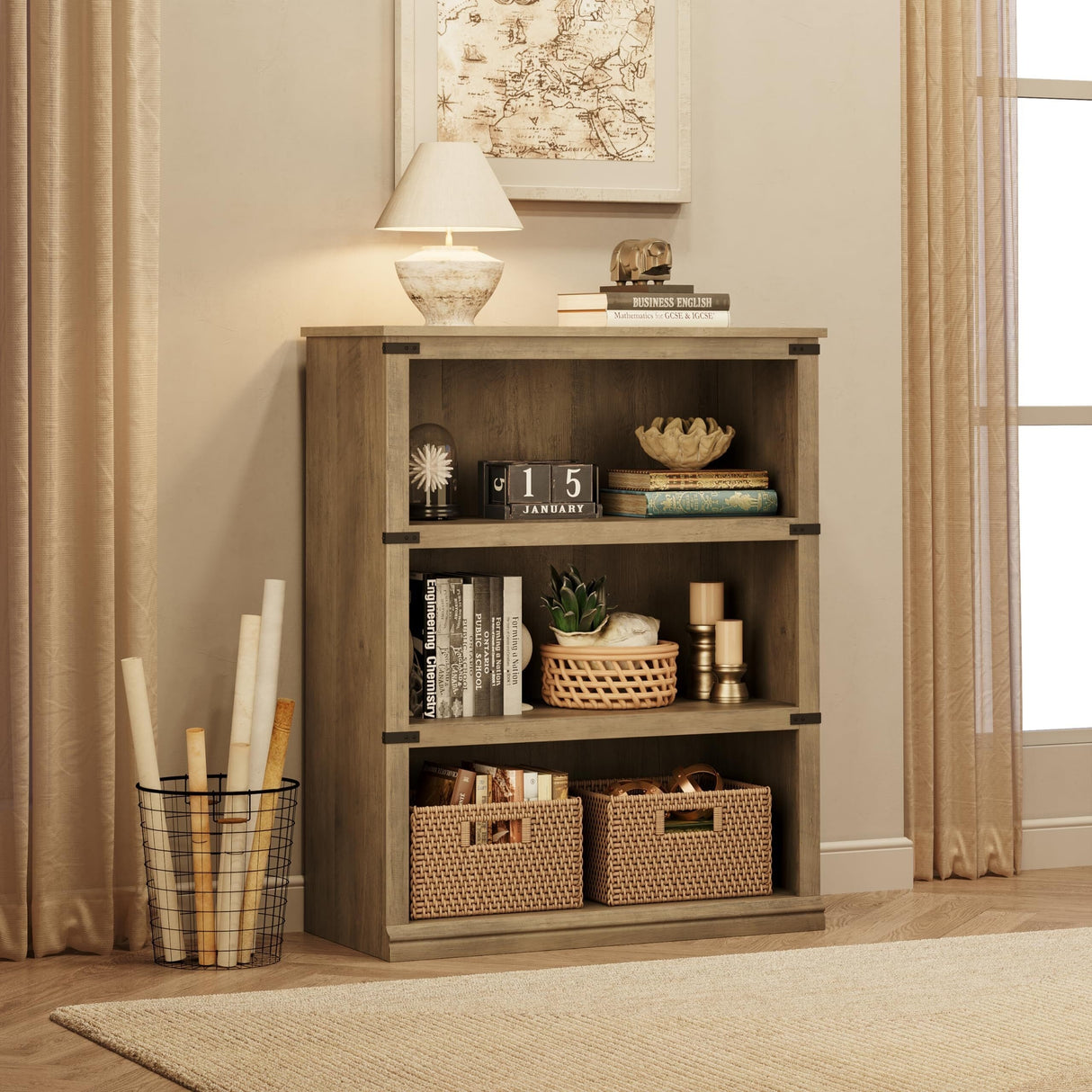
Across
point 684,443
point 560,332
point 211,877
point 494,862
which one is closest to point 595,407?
point 684,443

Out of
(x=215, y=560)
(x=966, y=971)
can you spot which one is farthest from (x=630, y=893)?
(x=215, y=560)

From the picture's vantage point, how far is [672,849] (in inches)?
127

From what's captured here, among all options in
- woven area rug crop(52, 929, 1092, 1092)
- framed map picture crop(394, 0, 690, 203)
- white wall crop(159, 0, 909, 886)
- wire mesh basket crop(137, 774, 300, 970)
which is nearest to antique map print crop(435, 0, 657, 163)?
framed map picture crop(394, 0, 690, 203)

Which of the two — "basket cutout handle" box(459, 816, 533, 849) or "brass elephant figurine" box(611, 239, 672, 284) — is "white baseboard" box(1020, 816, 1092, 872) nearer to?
"basket cutout handle" box(459, 816, 533, 849)

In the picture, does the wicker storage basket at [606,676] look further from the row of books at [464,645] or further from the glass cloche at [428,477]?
the glass cloche at [428,477]

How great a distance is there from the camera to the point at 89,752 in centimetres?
310

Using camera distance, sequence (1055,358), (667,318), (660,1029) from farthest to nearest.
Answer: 1. (1055,358)
2. (667,318)
3. (660,1029)

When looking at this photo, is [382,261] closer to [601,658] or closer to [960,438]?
[601,658]

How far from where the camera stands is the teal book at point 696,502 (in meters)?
3.23

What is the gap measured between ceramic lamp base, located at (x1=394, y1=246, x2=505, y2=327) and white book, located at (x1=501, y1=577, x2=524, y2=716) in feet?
1.63

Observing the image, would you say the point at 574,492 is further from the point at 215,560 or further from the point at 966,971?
the point at 966,971

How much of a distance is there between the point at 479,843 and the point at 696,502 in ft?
2.43

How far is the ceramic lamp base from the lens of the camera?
10.3ft

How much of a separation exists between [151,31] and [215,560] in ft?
3.15
